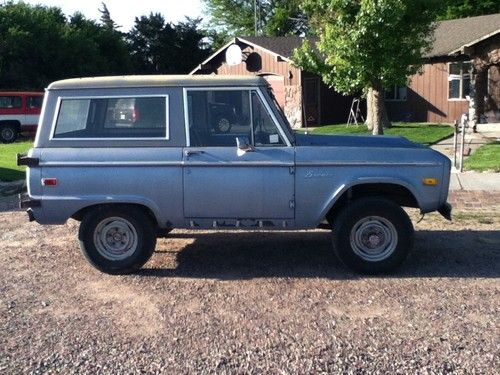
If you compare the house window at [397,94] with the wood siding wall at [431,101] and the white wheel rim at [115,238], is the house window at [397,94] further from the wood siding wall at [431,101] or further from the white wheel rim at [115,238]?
the white wheel rim at [115,238]

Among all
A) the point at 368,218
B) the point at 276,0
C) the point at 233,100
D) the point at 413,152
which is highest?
the point at 276,0

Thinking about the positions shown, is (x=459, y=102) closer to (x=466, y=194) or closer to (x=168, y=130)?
(x=466, y=194)

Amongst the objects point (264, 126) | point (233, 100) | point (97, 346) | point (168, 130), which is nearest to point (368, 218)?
point (264, 126)

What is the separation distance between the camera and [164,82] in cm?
633

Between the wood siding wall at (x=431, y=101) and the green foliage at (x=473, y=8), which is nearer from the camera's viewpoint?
the wood siding wall at (x=431, y=101)

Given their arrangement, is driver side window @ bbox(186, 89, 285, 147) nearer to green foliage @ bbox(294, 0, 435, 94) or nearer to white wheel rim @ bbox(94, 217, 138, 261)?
white wheel rim @ bbox(94, 217, 138, 261)

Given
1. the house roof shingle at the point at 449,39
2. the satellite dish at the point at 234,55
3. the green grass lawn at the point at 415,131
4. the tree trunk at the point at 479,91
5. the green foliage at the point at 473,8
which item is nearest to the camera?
the green grass lawn at the point at 415,131

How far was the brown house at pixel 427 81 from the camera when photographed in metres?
23.0

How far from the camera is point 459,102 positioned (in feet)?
83.4

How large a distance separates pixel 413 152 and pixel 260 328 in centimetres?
244

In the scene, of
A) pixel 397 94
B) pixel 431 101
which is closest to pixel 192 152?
pixel 431 101

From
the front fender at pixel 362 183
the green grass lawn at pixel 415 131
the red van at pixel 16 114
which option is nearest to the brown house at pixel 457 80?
the green grass lawn at pixel 415 131

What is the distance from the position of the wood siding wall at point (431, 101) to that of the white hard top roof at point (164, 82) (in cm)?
2036

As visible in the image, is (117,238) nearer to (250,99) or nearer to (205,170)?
(205,170)
